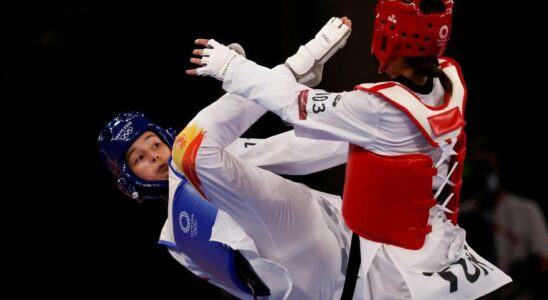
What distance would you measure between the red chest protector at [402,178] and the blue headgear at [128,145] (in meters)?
0.81

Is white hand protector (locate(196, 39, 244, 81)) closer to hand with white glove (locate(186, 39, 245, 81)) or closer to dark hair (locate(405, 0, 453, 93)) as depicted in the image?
hand with white glove (locate(186, 39, 245, 81))

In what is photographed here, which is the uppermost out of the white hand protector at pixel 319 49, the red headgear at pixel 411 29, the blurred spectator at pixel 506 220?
the red headgear at pixel 411 29

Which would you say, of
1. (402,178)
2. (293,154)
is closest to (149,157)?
Answer: (293,154)

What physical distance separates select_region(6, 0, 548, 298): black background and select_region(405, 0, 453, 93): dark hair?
104 cm

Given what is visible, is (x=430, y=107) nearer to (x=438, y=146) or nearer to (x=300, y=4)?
(x=438, y=146)

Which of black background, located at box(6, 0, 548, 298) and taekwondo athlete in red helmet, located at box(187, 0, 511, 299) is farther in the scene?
black background, located at box(6, 0, 548, 298)

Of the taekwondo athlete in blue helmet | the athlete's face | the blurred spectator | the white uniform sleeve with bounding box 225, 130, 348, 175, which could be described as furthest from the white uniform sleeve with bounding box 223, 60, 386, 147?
the blurred spectator

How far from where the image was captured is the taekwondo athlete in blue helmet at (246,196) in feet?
9.18

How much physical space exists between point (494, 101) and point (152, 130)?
2288mm

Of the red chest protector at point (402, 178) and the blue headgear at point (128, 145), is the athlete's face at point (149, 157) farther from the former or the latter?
the red chest protector at point (402, 178)

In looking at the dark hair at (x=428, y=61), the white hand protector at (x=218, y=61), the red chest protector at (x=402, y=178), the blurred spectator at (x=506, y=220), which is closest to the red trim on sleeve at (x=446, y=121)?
the red chest protector at (x=402, y=178)

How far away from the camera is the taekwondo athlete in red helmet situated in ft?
8.17

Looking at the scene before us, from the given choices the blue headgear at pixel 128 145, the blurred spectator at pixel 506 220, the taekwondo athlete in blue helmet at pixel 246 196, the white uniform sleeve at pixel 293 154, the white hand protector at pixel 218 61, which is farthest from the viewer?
the blurred spectator at pixel 506 220

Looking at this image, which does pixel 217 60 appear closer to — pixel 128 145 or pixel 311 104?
pixel 311 104
